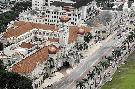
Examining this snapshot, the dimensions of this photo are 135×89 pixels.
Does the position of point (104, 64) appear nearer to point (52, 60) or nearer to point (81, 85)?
point (52, 60)

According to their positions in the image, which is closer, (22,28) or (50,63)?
(50,63)

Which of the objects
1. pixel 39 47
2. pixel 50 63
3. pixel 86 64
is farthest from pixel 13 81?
pixel 86 64

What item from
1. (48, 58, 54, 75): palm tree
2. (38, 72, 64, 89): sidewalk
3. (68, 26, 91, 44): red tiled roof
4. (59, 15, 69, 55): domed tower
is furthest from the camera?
(68, 26, 91, 44): red tiled roof

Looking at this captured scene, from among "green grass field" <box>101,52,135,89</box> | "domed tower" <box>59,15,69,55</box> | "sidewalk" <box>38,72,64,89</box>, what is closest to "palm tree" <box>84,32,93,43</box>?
"domed tower" <box>59,15,69,55</box>

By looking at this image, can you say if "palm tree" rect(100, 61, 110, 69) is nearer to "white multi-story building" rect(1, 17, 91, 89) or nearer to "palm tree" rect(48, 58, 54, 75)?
"white multi-story building" rect(1, 17, 91, 89)

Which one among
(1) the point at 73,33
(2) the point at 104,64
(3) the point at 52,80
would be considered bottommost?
(3) the point at 52,80

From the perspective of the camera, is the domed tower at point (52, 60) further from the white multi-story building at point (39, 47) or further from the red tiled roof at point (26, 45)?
the red tiled roof at point (26, 45)
